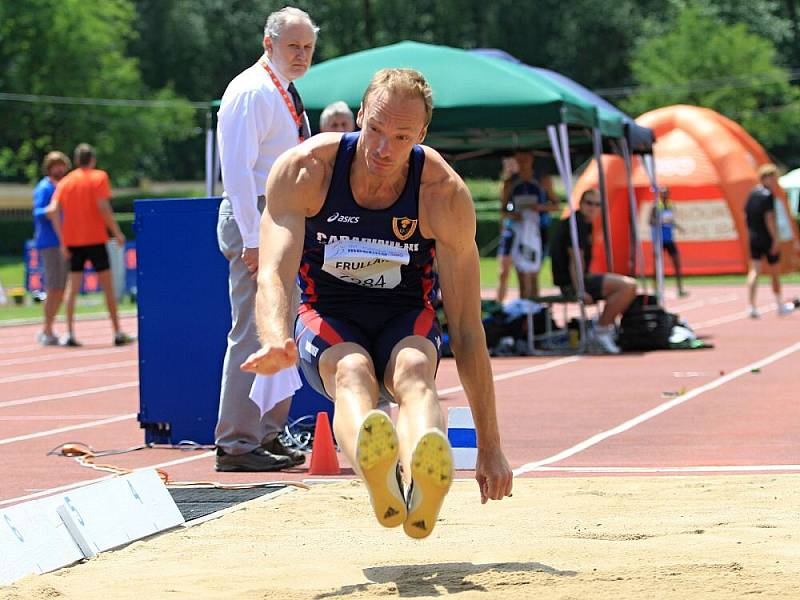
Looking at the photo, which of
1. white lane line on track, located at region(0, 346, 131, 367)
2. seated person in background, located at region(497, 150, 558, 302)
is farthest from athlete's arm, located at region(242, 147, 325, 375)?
seated person in background, located at region(497, 150, 558, 302)

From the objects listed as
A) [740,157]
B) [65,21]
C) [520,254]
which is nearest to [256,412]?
[520,254]

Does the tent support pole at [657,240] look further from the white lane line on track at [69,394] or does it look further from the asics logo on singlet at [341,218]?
the asics logo on singlet at [341,218]

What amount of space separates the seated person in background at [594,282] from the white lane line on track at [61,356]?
5.21 m

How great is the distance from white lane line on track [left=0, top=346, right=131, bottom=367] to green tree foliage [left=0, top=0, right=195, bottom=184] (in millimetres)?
48477

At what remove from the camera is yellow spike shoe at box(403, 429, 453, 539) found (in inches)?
188

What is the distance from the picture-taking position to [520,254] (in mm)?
18172

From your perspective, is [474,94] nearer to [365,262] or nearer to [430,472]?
[365,262]

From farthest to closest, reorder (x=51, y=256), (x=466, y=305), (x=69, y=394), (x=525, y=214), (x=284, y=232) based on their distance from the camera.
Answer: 1. (x=51, y=256)
2. (x=525, y=214)
3. (x=69, y=394)
4. (x=466, y=305)
5. (x=284, y=232)

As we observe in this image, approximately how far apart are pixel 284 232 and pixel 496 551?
1469mm

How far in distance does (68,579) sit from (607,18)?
72.8 metres

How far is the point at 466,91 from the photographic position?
16.0 m

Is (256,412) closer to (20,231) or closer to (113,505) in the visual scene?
(113,505)

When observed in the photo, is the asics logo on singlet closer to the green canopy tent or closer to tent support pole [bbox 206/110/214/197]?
tent support pole [bbox 206/110/214/197]

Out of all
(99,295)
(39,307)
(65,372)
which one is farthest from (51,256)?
(99,295)
